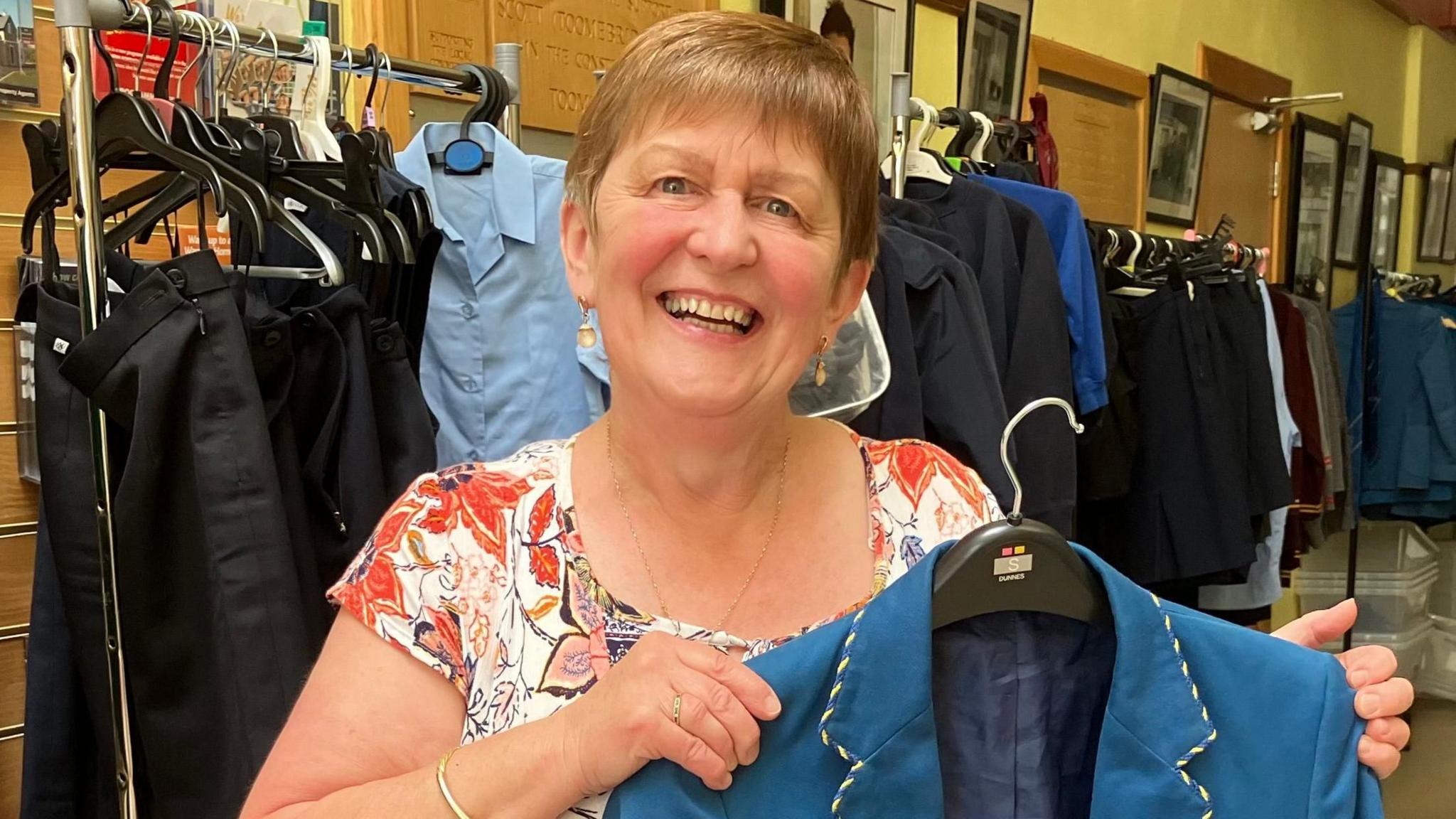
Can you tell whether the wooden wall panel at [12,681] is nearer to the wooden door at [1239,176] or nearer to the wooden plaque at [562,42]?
the wooden plaque at [562,42]

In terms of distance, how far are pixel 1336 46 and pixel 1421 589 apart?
7.63ft

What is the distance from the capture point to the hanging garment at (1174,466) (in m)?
2.61

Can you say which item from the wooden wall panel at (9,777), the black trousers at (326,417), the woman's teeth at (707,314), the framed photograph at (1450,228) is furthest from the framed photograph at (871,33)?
the framed photograph at (1450,228)

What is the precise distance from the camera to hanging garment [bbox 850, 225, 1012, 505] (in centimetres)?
182

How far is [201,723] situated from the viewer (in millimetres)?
1189

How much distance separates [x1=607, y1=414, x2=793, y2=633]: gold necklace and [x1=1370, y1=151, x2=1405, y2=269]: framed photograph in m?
5.09

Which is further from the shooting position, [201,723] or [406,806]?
[201,723]

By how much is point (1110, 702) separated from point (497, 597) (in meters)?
0.47

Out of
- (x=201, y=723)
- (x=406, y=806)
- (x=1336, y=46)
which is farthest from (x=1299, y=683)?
(x=1336, y=46)

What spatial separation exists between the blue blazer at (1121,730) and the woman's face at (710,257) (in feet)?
0.76

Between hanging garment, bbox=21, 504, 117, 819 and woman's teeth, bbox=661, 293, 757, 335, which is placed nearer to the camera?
woman's teeth, bbox=661, 293, 757, 335

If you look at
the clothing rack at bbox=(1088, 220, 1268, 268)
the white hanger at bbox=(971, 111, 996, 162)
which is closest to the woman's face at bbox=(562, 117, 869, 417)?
the white hanger at bbox=(971, 111, 996, 162)

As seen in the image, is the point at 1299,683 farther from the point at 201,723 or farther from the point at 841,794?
the point at 201,723

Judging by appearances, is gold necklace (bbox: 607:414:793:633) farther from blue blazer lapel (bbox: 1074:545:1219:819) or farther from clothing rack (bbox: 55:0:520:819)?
clothing rack (bbox: 55:0:520:819)
